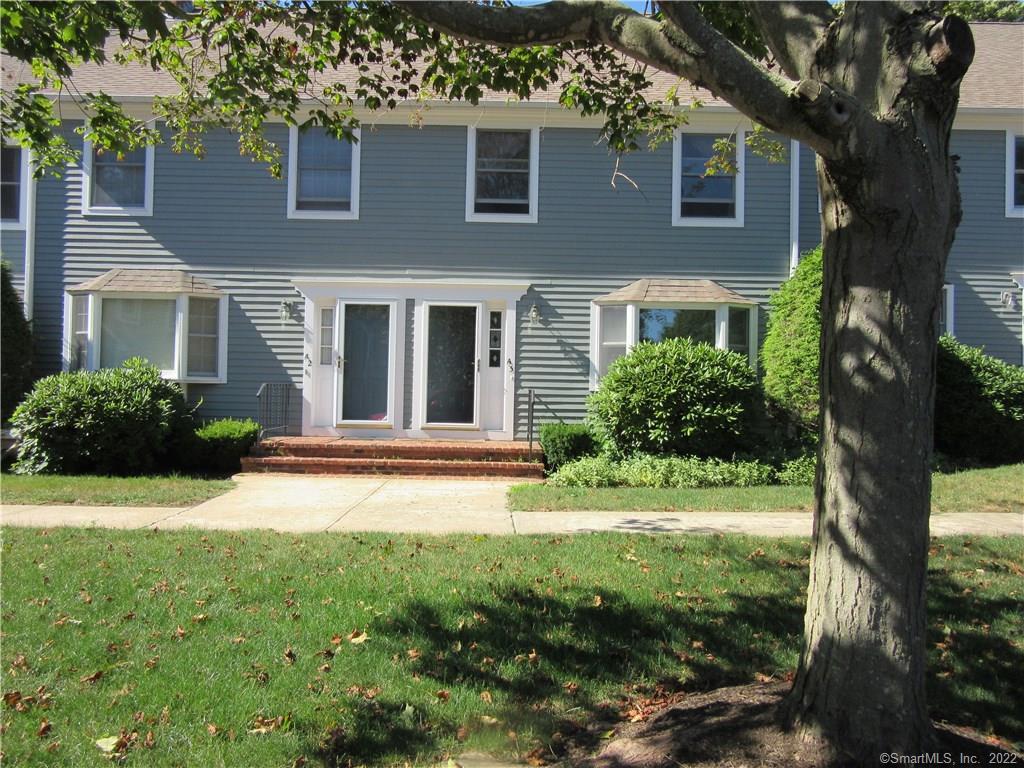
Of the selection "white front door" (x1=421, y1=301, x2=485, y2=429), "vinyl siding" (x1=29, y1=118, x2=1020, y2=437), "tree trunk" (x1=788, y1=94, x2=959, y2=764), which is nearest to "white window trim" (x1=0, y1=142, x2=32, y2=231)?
"vinyl siding" (x1=29, y1=118, x2=1020, y2=437)

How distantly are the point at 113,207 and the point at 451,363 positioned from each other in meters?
6.37

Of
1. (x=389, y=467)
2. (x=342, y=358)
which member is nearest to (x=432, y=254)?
(x=342, y=358)

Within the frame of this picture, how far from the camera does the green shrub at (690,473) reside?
10.2m

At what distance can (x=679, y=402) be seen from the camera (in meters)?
10.9

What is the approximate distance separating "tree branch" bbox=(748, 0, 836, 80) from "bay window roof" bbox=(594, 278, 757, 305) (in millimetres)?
8503

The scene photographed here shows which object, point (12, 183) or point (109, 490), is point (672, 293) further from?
point (12, 183)

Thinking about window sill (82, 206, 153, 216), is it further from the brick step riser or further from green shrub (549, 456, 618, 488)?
green shrub (549, 456, 618, 488)

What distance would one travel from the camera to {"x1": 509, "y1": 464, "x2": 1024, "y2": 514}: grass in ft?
26.7

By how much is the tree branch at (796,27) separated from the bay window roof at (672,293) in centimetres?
850

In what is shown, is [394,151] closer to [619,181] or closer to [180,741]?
[619,181]

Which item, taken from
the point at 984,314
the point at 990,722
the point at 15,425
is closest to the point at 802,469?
the point at 984,314

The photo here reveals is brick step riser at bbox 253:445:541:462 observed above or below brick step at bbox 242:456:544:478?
above

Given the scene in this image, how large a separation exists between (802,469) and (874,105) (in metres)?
8.45

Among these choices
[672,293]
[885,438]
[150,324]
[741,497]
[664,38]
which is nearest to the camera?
[885,438]
